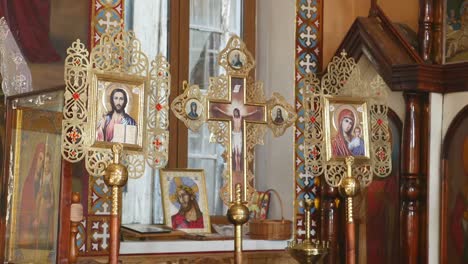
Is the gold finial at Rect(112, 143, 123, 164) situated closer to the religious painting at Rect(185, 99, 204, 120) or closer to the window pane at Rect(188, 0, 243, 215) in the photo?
the religious painting at Rect(185, 99, 204, 120)

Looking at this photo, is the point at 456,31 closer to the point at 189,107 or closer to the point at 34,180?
the point at 189,107

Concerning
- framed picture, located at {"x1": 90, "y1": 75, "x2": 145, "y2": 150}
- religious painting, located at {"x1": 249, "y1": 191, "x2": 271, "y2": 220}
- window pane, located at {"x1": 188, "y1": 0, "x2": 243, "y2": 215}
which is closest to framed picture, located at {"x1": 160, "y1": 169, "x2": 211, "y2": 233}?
window pane, located at {"x1": 188, "y1": 0, "x2": 243, "y2": 215}

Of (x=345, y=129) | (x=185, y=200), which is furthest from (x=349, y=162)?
(x=185, y=200)

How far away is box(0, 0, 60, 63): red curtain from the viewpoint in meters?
5.38

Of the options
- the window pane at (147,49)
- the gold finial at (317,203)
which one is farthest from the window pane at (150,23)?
the gold finial at (317,203)

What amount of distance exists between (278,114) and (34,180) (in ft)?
4.76

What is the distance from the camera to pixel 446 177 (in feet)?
19.3

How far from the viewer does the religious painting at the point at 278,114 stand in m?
5.43

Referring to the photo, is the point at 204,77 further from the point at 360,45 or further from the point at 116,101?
the point at 116,101

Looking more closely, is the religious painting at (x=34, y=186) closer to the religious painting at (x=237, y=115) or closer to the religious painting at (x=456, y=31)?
the religious painting at (x=237, y=115)

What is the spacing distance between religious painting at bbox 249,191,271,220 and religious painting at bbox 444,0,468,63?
151cm

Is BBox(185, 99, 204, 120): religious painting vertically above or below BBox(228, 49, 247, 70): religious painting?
below

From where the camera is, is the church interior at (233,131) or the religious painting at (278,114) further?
the religious painting at (278,114)

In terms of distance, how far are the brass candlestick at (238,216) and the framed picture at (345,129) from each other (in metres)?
0.80
